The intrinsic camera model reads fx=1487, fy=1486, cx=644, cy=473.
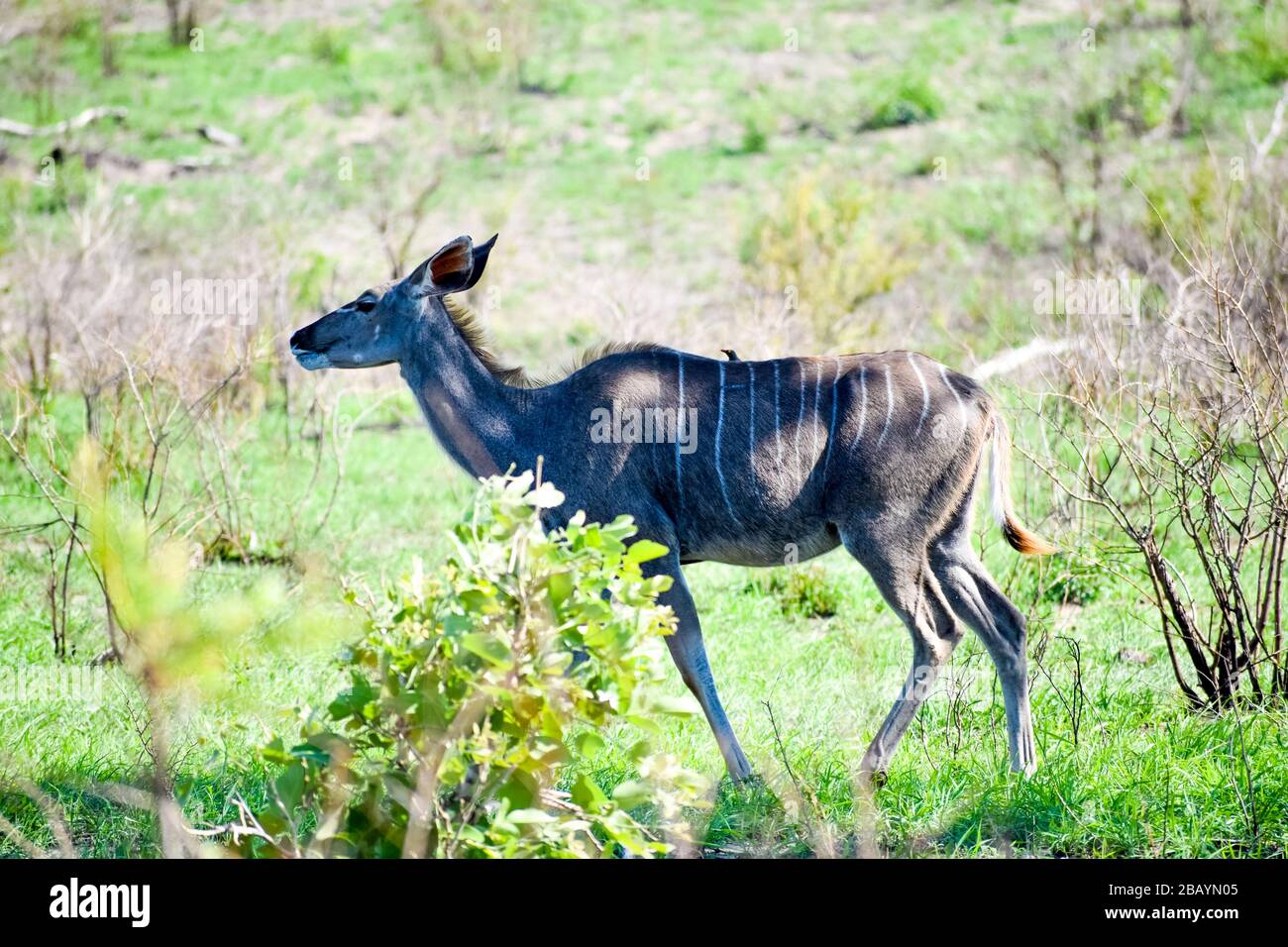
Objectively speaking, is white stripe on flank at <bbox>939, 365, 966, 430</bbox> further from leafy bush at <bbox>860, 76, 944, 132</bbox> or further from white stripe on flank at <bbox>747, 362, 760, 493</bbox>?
leafy bush at <bbox>860, 76, 944, 132</bbox>

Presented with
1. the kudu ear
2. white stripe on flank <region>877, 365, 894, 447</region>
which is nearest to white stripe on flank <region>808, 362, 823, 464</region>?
white stripe on flank <region>877, 365, 894, 447</region>

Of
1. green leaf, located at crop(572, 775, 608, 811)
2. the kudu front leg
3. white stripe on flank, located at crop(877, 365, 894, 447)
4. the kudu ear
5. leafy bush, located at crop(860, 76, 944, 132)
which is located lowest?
the kudu front leg

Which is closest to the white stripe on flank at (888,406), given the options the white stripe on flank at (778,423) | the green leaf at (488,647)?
the white stripe on flank at (778,423)

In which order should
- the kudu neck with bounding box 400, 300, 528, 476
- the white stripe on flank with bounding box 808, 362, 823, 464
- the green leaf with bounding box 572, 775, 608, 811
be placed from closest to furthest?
the green leaf with bounding box 572, 775, 608, 811
the white stripe on flank with bounding box 808, 362, 823, 464
the kudu neck with bounding box 400, 300, 528, 476

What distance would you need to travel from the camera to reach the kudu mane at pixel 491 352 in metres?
5.55

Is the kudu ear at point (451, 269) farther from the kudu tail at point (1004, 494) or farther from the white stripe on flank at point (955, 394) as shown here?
the kudu tail at point (1004, 494)

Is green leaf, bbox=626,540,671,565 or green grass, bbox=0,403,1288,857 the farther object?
green grass, bbox=0,403,1288,857

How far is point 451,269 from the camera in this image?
552cm

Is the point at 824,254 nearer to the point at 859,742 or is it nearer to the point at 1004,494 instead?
the point at 1004,494

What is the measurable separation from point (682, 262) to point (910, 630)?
38.1 ft

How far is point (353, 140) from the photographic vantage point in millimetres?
19172

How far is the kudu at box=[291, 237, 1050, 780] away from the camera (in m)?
4.90

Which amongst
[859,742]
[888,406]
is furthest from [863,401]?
[859,742]

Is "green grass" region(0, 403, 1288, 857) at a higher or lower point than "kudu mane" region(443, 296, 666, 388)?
lower
